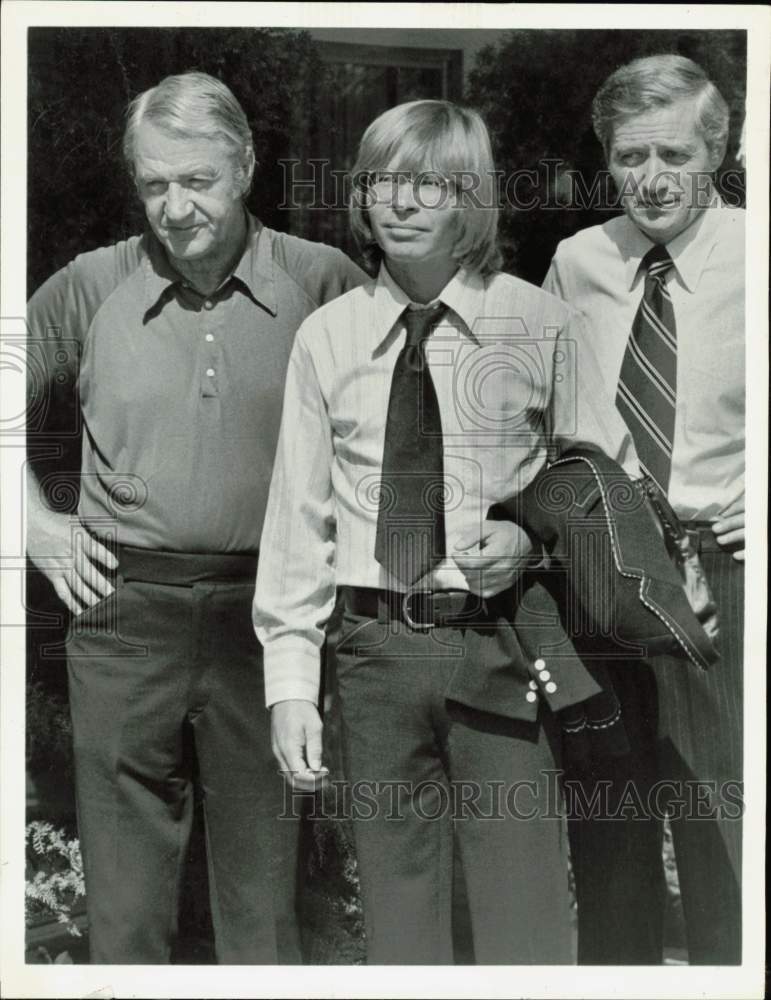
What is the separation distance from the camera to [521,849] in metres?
3.97

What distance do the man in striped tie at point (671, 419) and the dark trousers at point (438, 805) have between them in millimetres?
169

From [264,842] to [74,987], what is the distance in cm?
78

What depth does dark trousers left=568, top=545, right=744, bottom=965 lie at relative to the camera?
4027 mm

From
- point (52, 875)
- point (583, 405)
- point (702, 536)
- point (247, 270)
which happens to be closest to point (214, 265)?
point (247, 270)

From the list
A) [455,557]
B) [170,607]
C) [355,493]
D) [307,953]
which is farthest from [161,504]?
[307,953]

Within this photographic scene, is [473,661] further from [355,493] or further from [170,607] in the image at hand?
[170,607]

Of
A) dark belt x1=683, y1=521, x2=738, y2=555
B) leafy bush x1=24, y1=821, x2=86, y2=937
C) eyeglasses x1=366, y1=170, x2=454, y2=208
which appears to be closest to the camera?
eyeglasses x1=366, y1=170, x2=454, y2=208

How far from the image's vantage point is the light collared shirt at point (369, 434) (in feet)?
12.8

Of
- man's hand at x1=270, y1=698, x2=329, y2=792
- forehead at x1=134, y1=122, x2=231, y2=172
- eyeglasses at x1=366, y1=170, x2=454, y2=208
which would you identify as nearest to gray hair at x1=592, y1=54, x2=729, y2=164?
eyeglasses at x1=366, y1=170, x2=454, y2=208

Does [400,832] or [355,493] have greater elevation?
[355,493]

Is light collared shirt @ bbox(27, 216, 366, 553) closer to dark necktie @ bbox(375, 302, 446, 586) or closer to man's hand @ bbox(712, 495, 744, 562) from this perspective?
dark necktie @ bbox(375, 302, 446, 586)

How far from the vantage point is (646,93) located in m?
3.96

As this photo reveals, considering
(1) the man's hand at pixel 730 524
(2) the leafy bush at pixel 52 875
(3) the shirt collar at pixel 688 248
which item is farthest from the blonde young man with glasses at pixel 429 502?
(2) the leafy bush at pixel 52 875

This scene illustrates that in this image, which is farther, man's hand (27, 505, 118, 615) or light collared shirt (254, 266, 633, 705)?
man's hand (27, 505, 118, 615)
